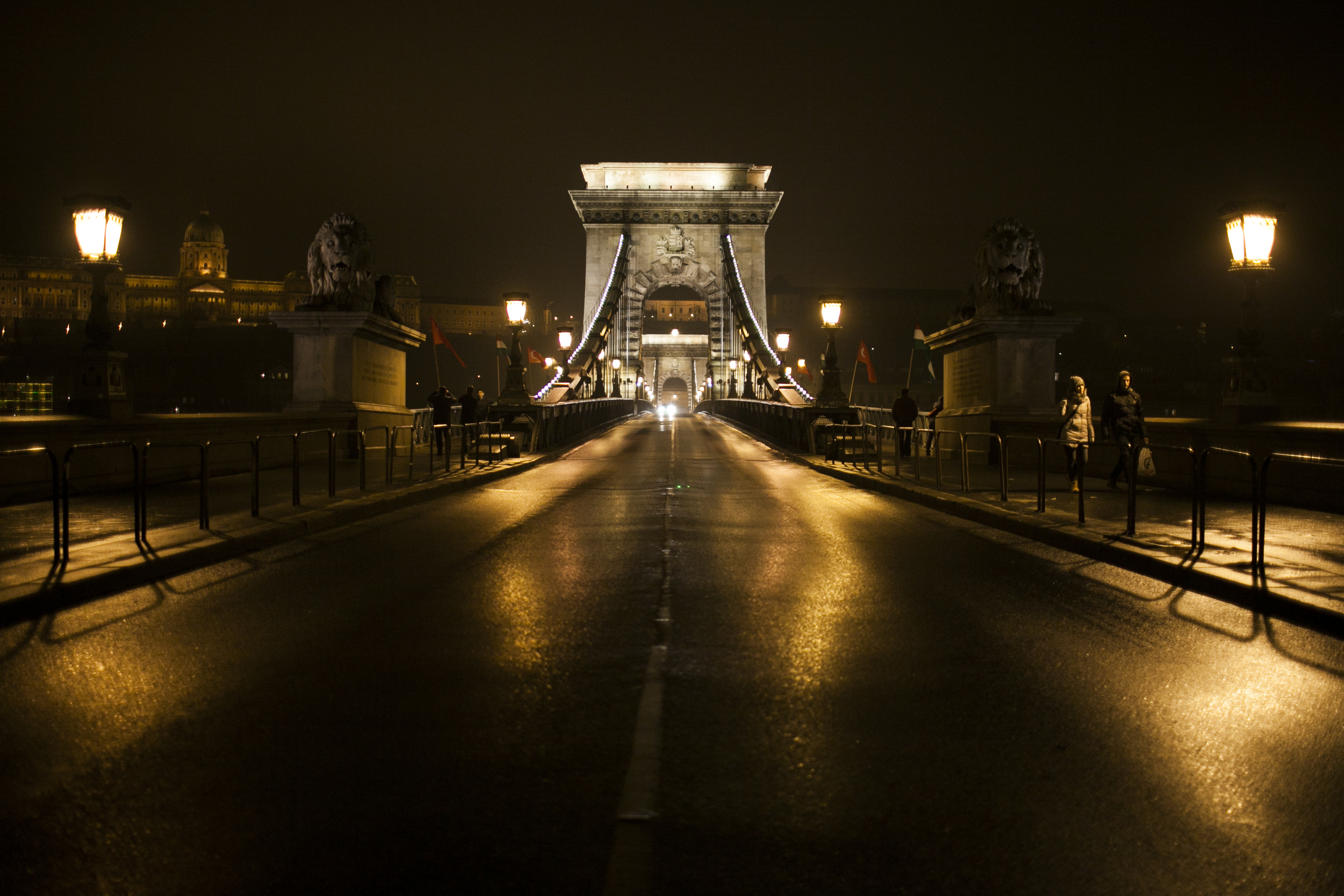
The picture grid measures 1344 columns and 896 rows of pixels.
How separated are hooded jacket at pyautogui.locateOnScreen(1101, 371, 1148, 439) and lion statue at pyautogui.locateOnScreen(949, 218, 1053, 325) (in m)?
4.39

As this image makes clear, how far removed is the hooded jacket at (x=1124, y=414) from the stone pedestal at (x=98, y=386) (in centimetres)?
1179

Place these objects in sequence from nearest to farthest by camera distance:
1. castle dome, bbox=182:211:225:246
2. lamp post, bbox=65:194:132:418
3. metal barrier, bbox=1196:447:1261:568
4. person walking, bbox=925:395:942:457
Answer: metal barrier, bbox=1196:447:1261:568 < lamp post, bbox=65:194:132:418 < person walking, bbox=925:395:942:457 < castle dome, bbox=182:211:225:246

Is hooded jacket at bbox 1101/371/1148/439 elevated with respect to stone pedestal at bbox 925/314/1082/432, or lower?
lower

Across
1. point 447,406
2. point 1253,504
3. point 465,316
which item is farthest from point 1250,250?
point 465,316

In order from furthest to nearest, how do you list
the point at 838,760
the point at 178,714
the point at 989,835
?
the point at 178,714 → the point at 838,760 → the point at 989,835

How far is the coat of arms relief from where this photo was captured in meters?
71.1

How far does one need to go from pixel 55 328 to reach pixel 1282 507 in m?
108

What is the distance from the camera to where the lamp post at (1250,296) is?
12.9 meters

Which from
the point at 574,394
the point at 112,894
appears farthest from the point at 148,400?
the point at 112,894

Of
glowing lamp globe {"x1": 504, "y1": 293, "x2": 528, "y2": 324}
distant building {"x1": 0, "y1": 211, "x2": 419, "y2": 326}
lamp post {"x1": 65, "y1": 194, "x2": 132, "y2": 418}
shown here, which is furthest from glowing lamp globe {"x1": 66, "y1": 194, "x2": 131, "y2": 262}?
distant building {"x1": 0, "y1": 211, "x2": 419, "y2": 326}

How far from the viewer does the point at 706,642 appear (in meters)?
5.45

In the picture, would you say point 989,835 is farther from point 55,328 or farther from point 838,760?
point 55,328

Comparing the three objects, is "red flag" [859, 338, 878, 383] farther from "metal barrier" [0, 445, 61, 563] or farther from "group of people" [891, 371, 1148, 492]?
"metal barrier" [0, 445, 61, 563]

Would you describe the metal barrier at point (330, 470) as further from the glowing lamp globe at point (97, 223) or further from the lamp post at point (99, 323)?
the glowing lamp globe at point (97, 223)
